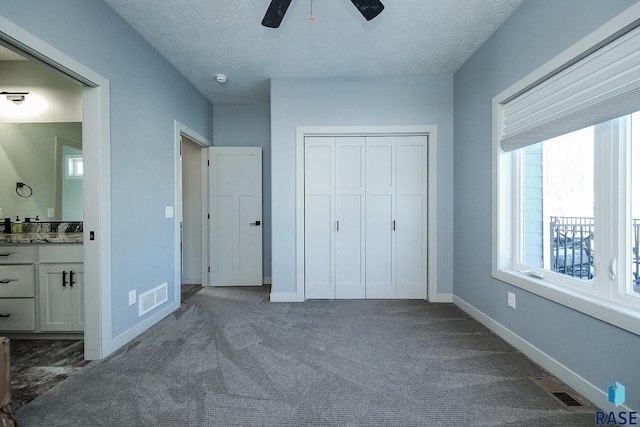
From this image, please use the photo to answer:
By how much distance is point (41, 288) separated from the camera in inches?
90.4

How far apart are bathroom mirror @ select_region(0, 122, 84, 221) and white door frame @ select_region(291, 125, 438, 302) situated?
2329mm

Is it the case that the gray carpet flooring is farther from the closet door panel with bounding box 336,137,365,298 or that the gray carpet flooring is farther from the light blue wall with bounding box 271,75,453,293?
the light blue wall with bounding box 271,75,453,293

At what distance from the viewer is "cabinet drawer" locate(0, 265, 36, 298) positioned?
228 cm

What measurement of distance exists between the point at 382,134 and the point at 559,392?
278 centimetres

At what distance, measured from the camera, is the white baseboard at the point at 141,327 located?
2219 mm

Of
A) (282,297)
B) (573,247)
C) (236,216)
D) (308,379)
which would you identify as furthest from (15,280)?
(573,247)

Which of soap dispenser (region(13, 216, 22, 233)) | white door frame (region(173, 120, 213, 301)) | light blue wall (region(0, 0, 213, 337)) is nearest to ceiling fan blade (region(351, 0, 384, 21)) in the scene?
light blue wall (region(0, 0, 213, 337))

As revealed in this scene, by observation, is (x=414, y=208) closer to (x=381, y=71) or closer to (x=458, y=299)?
(x=458, y=299)

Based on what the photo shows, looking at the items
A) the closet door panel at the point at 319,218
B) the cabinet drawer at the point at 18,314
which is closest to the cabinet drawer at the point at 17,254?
the cabinet drawer at the point at 18,314

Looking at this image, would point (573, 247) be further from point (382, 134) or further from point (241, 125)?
point (241, 125)

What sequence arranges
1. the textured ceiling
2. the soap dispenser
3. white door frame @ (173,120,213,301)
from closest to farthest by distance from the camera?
the textured ceiling, the soap dispenser, white door frame @ (173,120,213,301)

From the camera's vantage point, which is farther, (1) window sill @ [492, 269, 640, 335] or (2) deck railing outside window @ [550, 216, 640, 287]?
(2) deck railing outside window @ [550, 216, 640, 287]

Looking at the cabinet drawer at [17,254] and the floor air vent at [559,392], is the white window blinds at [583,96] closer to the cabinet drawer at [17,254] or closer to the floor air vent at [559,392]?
the floor air vent at [559,392]

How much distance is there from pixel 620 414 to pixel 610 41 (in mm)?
2020
